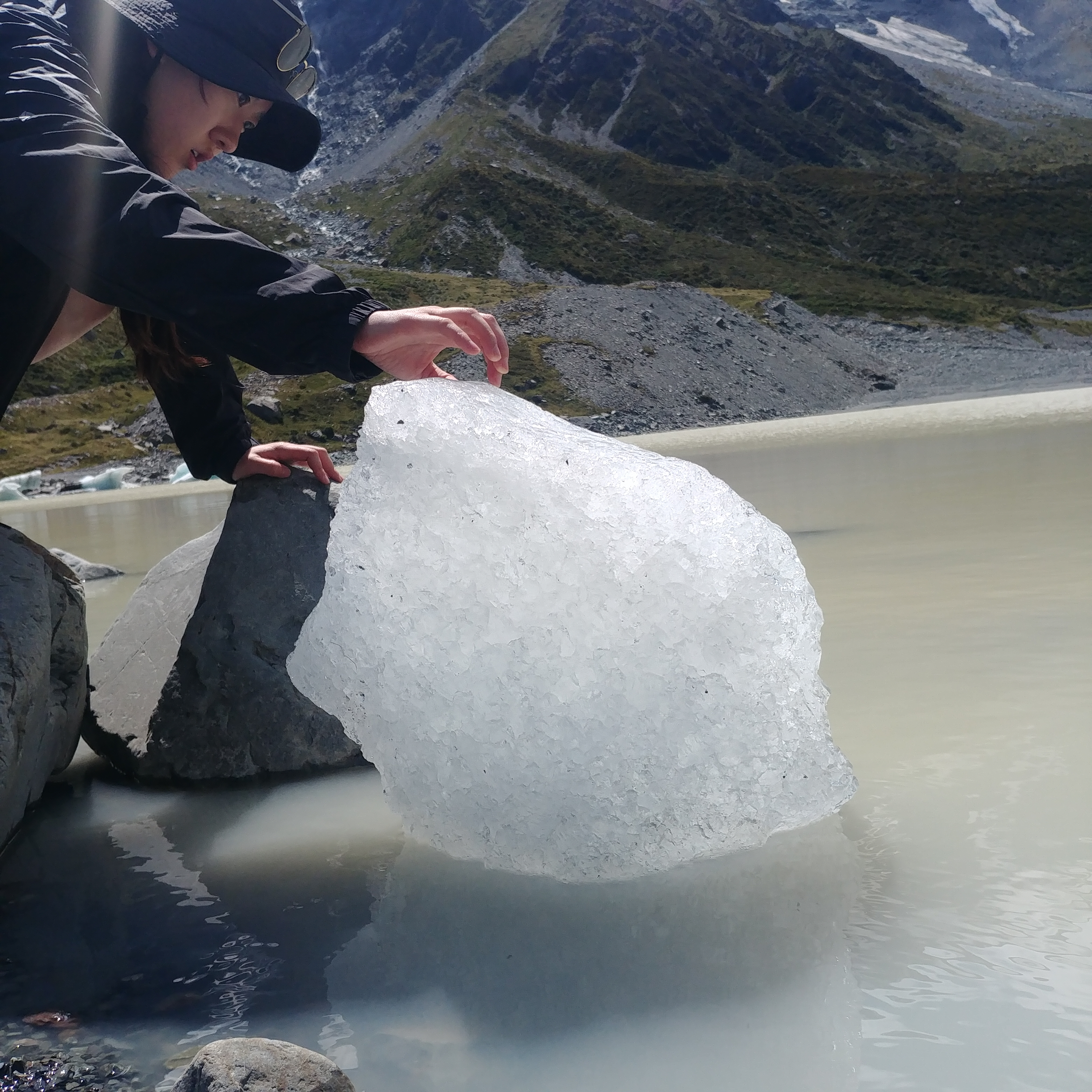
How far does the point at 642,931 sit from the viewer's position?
2689 mm

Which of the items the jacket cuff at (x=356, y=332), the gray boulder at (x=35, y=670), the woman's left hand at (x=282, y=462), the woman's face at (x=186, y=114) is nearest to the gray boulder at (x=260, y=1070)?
the jacket cuff at (x=356, y=332)

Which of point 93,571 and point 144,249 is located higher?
point 144,249

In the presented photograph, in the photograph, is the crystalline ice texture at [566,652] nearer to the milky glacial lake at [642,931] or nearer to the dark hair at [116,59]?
the milky glacial lake at [642,931]

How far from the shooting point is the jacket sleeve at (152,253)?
278cm

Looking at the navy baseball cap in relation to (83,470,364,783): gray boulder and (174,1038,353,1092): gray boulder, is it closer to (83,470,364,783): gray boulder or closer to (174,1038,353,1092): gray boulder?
(83,470,364,783): gray boulder

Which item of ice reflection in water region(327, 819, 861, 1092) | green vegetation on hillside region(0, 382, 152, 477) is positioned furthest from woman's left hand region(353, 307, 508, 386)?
green vegetation on hillside region(0, 382, 152, 477)

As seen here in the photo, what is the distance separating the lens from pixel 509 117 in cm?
17950

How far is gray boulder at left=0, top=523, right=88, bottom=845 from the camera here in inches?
144

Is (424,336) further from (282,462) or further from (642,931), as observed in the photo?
(282,462)

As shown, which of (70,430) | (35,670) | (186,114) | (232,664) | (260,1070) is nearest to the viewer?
(260,1070)

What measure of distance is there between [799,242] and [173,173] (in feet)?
427

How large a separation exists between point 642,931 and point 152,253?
6.53 ft

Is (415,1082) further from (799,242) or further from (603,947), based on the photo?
(799,242)

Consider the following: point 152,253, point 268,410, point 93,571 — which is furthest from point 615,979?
point 268,410
